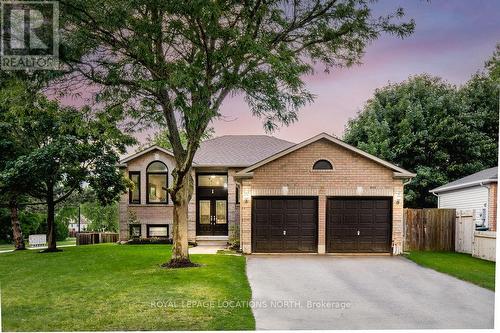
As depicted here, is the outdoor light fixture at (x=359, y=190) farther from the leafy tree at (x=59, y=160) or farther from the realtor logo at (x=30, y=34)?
the realtor logo at (x=30, y=34)

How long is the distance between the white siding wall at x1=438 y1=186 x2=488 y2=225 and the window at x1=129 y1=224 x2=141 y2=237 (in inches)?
508

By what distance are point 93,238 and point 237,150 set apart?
832cm

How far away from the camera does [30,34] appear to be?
9.79 metres

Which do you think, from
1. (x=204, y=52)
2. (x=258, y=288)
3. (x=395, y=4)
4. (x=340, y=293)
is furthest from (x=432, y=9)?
(x=258, y=288)

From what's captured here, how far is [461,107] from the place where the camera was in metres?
21.8

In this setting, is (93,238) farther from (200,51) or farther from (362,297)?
(362,297)

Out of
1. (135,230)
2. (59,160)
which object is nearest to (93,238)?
(135,230)

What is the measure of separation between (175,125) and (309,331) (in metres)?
6.85

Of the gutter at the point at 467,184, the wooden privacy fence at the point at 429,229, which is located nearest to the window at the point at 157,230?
the wooden privacy fence at the point at 429,229

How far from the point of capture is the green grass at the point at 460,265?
1060 centimetres

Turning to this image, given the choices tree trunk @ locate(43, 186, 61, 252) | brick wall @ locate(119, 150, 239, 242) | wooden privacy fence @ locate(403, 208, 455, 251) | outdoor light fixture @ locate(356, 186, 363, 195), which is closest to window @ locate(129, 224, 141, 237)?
brick wall @ locate(119, 150, 239, 242)

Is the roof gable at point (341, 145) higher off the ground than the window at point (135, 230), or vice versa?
the roof gable at point (341, 145)

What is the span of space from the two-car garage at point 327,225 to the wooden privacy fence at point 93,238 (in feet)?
33.9

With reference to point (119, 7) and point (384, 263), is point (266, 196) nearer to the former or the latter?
point (384, 263)
